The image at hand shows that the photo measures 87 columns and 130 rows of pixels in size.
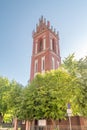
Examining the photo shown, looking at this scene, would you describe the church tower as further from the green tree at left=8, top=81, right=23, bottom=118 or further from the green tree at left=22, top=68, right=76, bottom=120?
the green tree at left=22, top=68, right=76, bottom=120

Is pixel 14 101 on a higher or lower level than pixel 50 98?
lower

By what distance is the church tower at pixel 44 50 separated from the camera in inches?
1230

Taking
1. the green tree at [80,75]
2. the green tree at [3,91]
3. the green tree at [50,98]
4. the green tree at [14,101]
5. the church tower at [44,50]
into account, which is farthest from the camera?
the church tower at [44,50]

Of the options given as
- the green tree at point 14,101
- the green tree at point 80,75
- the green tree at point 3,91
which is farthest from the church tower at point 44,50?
the green tree at point 80,75

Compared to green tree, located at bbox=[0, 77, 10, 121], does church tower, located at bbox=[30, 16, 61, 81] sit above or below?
above

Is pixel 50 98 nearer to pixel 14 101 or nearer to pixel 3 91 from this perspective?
pixel 14 101

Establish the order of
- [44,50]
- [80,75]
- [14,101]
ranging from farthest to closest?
[44,50] → [14,101] → [80,75]

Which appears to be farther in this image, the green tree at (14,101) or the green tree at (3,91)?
the green tree at (3,91)

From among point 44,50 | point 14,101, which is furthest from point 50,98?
point 44,50

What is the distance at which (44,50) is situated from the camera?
1303 inches

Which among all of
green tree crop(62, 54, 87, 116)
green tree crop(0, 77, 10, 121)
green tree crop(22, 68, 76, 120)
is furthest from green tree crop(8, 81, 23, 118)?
green tree crop(62, 54, 87, 116)

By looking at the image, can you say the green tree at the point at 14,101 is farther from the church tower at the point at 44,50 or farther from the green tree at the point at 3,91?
the church tower at the point at 44,50

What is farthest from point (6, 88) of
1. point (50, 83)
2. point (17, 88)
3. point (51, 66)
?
point (50, 83)

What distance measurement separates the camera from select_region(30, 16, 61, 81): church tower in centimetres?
3125
